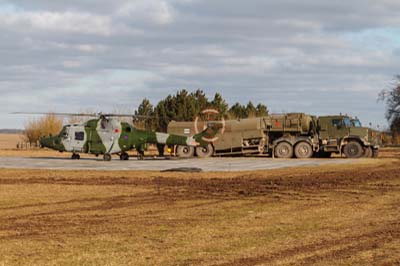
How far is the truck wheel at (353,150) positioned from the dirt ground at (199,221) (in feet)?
53.4

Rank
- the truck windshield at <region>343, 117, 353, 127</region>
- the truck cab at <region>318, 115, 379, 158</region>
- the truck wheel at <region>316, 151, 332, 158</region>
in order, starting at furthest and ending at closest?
1. the truck wheel at <region>316, 151, 332, 158</region>
2. the truck windshield at <region>343, 117, 353, 127</region>
3. the truck cab at <region>318, 115, 379, 158</region>

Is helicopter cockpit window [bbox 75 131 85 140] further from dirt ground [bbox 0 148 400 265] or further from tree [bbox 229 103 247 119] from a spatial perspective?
tree [bbox 229 103 247 119]

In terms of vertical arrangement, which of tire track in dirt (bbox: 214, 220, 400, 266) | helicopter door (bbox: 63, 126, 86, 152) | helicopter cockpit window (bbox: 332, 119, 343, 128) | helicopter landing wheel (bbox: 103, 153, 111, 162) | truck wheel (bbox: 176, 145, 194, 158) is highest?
helicopter cockpit window (bbox: 332, 119, 343, 128)

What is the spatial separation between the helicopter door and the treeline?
1264 inches

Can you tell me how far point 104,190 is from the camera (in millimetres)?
20422

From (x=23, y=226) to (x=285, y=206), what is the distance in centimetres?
626

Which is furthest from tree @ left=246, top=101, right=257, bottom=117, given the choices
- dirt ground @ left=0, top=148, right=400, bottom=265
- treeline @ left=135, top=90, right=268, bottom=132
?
dirt ground @ left=0, top=148, right=400, bottom=265

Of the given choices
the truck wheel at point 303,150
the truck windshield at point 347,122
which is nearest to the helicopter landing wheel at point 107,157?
the truck wheel at point 303,150

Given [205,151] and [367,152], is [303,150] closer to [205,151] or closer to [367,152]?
[367,152]

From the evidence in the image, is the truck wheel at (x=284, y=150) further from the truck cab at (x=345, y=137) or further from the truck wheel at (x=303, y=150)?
the truck cab at (x=345, y=137)

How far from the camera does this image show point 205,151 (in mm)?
42875

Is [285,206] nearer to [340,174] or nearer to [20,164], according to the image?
[340,174]

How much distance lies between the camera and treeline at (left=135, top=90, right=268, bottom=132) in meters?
72.2

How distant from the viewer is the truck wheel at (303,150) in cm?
4084
